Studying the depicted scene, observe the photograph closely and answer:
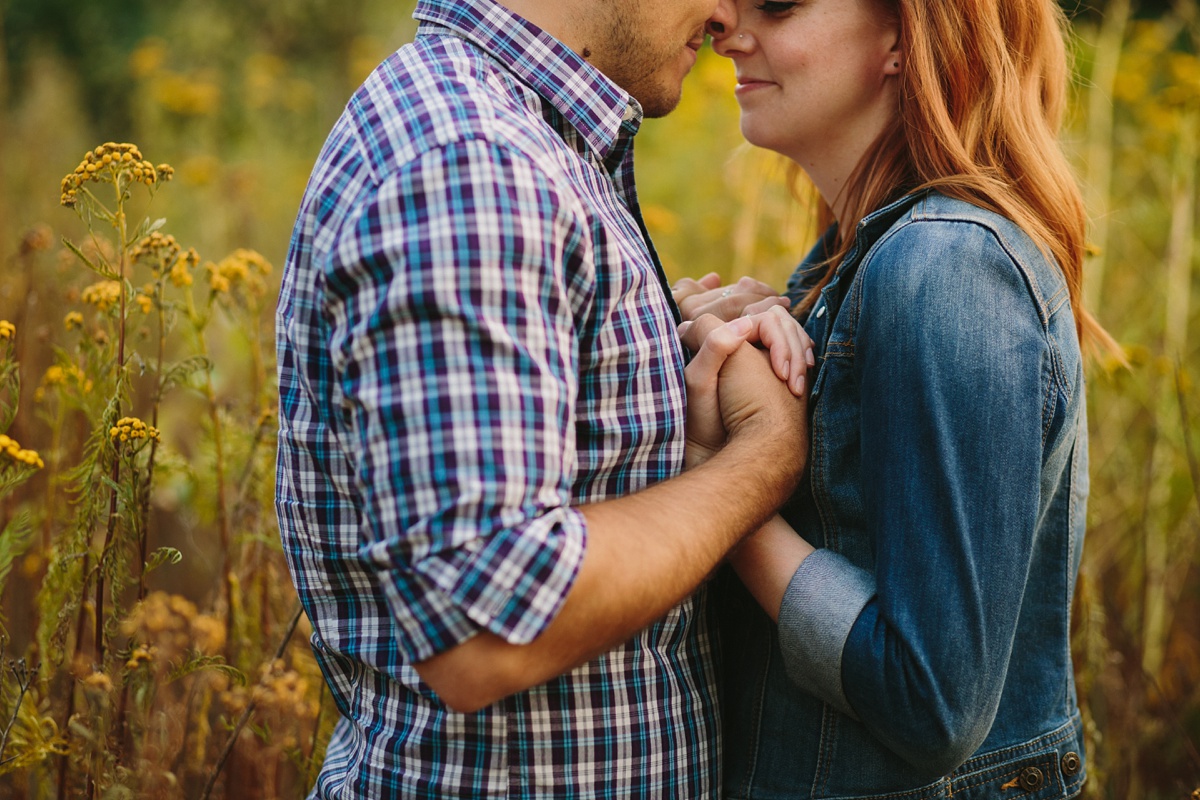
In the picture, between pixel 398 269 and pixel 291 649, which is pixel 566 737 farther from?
pixel 291 649

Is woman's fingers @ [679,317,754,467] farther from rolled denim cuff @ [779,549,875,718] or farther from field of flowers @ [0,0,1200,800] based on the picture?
field of flowers @ [0,0,1200,800]

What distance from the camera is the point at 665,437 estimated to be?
1.34m

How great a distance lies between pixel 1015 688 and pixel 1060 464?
0.35m

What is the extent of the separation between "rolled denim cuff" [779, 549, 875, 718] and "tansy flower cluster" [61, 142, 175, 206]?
1.19 metres

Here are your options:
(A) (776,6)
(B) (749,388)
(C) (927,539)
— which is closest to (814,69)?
(A) (776,6)

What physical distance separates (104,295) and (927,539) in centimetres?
Result: 143

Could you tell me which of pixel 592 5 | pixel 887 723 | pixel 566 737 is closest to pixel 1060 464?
pixel 887 723

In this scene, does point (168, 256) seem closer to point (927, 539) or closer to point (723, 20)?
point (723, 20)

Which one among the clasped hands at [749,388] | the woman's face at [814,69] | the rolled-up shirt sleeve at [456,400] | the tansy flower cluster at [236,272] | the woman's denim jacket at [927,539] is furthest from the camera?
the tansy flower cluster at [236,272]

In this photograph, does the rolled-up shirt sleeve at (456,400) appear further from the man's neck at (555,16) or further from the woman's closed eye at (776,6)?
the woman's closed eye at (776,6)

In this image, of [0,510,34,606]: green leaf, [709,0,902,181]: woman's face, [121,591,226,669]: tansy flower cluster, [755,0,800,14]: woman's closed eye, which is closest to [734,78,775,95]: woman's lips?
[709,0,902,181]: woman's face

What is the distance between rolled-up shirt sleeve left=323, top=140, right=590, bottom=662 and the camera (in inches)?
39.8

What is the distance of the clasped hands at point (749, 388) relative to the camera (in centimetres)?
142

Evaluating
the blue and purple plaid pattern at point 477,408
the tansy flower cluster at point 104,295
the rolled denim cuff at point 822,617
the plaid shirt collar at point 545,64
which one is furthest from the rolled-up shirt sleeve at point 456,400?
the tansy flower cluster at point 104,295
